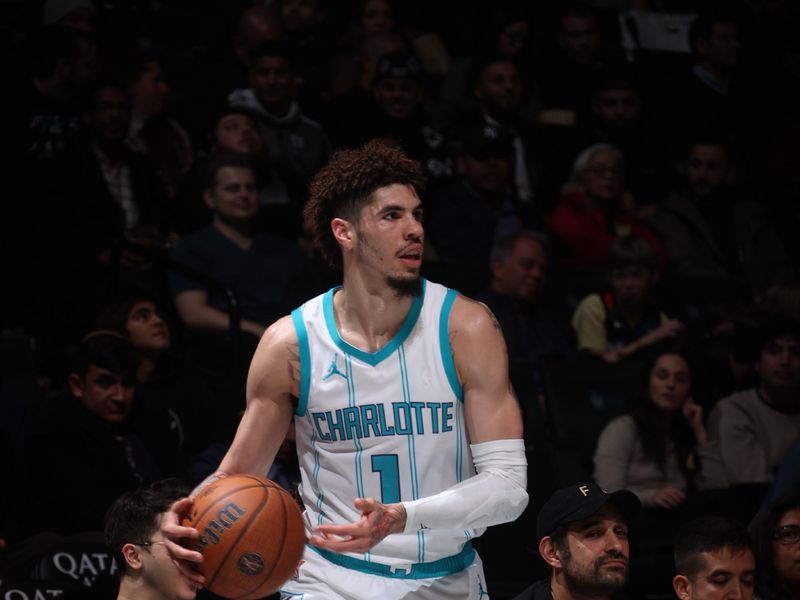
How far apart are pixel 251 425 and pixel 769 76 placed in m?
7.85

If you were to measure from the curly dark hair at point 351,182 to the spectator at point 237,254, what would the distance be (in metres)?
3.25

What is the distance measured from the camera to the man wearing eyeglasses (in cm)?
481

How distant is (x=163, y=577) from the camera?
Result: 4809 mm

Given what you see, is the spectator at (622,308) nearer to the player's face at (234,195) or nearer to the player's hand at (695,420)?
the player's hand at (695,420)

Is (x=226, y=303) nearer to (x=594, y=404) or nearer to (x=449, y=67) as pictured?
(x=594, y=404)

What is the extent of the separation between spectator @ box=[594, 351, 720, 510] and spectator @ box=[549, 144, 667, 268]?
1840mm

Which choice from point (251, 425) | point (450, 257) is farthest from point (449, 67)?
point (251, 425)

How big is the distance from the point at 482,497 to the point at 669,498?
3.02m

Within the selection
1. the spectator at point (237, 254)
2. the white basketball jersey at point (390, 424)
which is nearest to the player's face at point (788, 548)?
the white basketball jersey at point (390, 424)

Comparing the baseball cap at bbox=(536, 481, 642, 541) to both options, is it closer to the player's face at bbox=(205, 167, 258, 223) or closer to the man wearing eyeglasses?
the man wearing eyeglasses

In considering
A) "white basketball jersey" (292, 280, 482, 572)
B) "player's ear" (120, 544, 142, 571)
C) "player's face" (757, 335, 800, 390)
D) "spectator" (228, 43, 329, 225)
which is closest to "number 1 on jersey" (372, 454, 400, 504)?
"white basketball jersey" (292, 280, 482, 572)

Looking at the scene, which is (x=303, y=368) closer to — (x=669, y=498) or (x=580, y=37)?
(x=669, y=498)

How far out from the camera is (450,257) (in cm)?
886

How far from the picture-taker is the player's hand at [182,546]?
152 inches
